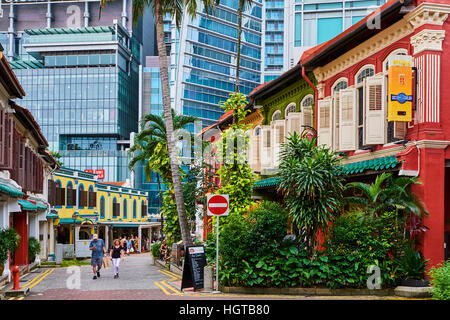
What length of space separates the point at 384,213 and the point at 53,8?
405 feet

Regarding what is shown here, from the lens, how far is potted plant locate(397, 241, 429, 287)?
1422 centimetres

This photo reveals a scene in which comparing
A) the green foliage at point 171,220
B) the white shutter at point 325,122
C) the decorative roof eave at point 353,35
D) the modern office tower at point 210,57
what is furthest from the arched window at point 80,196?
the modern office tower at point 210,57

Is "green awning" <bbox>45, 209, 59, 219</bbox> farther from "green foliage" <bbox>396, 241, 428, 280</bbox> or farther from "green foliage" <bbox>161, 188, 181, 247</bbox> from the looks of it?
"green foliage" <bbox>396, 241, 428, 280</bbox>

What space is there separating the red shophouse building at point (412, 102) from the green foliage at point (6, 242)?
10389mm

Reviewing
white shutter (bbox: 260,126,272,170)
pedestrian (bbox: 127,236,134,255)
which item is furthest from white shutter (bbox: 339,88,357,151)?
pedestrian (bbox: 127,236,134,255)

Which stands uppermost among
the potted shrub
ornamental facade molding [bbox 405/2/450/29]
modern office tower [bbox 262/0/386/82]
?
modern office tower [bbox 262/0/386/82]

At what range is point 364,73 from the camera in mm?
17969

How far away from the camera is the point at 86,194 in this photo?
49.3 meters

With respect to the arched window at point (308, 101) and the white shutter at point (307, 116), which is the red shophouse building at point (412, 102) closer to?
the white shutter at point (307, 116)

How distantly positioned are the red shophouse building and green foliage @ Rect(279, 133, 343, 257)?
5.07 ft

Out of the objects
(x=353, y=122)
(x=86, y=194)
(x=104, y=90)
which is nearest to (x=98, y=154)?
(x=104, y=90)

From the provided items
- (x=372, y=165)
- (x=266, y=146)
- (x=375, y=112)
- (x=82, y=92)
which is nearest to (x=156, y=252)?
(x=266, y=146)

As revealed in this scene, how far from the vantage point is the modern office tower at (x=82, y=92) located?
112875 millimetres

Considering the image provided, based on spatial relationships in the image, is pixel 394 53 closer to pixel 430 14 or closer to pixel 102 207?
pixel 430 14
